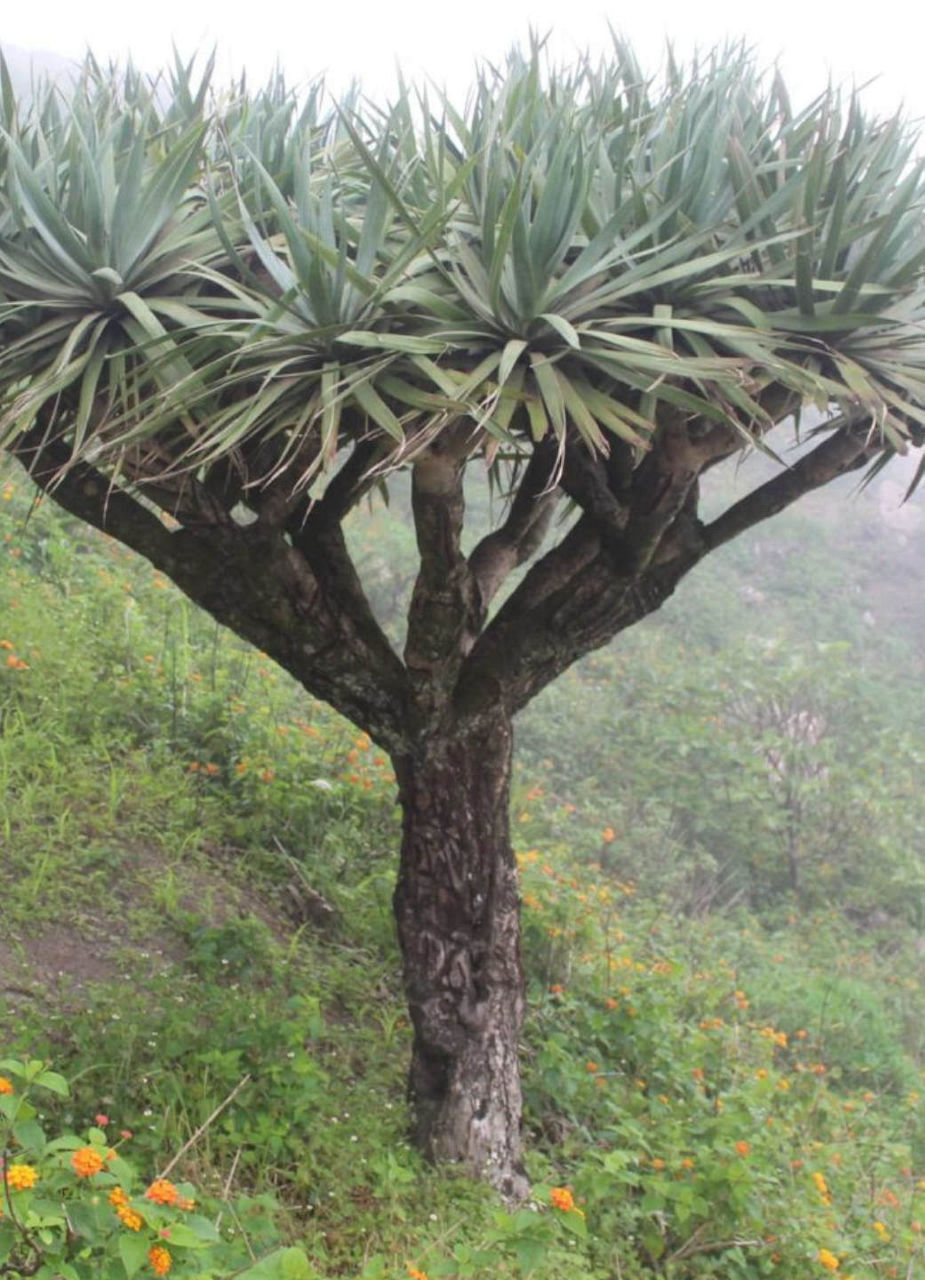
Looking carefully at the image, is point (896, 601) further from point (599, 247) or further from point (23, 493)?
point (599, 247)

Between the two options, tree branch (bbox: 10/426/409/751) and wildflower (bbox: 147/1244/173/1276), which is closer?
wildflower (bbox: 147/1244/173/1276)

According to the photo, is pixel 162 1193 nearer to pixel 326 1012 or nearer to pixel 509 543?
pixel 509 543

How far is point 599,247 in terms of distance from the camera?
2916 millimetres

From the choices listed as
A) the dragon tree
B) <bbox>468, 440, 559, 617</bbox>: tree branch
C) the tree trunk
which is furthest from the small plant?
<bbox>468, 440, 559, 617</bbox>: tree branch

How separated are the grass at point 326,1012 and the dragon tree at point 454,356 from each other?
422 mm

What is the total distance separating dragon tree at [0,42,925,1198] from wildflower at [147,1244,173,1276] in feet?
4.90

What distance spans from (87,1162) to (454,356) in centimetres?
189

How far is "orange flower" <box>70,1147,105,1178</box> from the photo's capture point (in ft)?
6.86

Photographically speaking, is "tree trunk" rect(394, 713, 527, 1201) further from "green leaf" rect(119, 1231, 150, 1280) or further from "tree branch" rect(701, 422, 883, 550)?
"green leaf" rect(119, 1231, 150, 1280)

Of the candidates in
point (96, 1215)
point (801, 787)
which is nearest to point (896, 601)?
point (801, 787)

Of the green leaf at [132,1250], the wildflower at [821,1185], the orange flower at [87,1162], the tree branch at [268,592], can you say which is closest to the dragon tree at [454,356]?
the tree branch at [268,592]

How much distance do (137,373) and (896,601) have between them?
20.8 metres

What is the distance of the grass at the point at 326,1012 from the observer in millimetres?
3574

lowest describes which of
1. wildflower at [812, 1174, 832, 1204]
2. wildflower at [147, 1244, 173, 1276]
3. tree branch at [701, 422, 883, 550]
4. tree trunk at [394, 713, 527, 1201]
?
wildflower at [147, 1244, 173, 1276]
